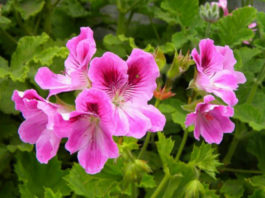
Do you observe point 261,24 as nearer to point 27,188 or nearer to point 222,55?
point 222,55

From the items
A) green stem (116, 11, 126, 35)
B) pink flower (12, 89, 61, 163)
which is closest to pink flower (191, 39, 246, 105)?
pink flower (12, 89, 61, 163)

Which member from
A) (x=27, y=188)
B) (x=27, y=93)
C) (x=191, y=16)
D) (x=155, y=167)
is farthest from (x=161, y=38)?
(x=27, y=93)

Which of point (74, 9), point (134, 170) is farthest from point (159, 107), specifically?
point (74, 9)

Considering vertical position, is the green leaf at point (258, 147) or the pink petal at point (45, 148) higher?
the pink petal at point (45, 148)

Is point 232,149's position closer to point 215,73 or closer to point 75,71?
point 215,73

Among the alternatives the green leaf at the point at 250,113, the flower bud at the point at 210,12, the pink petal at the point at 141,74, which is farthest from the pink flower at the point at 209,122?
the flower bud at the point at 210,12

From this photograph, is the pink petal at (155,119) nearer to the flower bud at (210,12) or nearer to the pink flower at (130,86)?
the pink flower at (130,86)

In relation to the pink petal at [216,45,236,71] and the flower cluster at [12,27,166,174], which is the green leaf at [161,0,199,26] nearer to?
the pink petal at [216,45,236,71]
